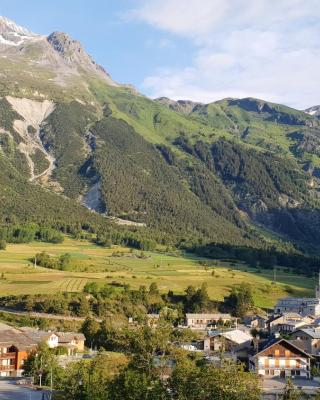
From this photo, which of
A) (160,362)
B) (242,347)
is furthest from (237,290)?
(160,362)

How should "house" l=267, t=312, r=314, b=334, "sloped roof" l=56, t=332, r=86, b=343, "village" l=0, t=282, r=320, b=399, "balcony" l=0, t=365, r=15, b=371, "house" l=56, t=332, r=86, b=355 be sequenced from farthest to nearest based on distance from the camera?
1. "house" l=267, t=312, r=314, b=334
2. "sloped roof" l=56, t=332, r=86, b=343
3. "house" l=56, t=332, r=86, b=355
4. "balcony" l=0, t=365, r=15, b=371
5. "village" l=0, t=282, r=320, b=399

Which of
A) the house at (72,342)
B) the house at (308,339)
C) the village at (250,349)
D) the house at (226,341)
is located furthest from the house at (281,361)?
the house at (72,342)

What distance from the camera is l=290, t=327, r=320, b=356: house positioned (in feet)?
259

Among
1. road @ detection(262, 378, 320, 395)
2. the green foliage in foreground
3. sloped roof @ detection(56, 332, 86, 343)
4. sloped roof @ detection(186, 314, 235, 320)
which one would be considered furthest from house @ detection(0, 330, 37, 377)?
sloped roof @ detection(186, 314, 235, 320)

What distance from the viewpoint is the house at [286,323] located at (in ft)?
332

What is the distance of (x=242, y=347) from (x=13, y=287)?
60196mm

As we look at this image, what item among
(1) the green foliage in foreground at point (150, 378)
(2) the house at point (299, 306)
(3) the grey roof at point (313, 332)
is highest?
(1) the green foliage in foreground at point (150, 378)

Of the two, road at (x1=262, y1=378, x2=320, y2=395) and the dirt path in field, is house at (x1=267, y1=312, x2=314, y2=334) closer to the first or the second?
the dirt path in field

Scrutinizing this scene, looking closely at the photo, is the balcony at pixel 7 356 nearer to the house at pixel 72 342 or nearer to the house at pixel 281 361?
the house at pixel 72 342

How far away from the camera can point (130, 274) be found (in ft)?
476

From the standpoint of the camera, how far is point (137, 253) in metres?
184

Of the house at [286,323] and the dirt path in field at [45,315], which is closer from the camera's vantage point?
the house at [286,323]

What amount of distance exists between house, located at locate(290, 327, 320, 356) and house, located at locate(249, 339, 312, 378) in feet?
27.1

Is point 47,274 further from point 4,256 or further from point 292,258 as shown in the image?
point 292,258
